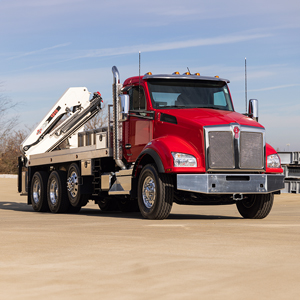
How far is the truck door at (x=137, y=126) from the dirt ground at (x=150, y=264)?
3.91m

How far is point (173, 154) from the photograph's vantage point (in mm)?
10891

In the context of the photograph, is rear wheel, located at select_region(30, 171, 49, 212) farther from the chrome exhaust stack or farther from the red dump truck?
the chrome exhaust stack

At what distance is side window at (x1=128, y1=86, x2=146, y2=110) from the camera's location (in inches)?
492

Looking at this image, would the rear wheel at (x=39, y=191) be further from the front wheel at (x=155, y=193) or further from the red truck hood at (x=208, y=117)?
the red truck hood at (x=208, y=117)

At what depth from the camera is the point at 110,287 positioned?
4438mm

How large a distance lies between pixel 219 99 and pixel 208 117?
153 centimetres

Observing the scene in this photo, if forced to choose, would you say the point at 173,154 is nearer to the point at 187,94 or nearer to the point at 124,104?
the point at 124,104

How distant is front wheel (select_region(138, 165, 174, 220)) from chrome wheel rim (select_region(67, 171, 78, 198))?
148 inches

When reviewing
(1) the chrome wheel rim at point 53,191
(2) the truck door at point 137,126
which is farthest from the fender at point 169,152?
(1) the chrome wheel rim at point 53,191

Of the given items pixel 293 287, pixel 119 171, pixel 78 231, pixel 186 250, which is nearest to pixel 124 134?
pixel 119 171

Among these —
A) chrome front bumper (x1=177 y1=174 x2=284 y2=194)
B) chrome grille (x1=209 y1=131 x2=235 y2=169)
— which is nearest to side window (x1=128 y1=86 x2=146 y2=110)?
chrome grille (x1=209 y1=131 x2=235 y2=169)

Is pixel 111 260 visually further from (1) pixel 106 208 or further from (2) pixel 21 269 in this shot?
(1) pixel 106 208

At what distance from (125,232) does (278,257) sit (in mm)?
3099

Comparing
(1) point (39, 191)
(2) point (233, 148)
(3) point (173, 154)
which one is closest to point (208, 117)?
(2) point (233, 148)
